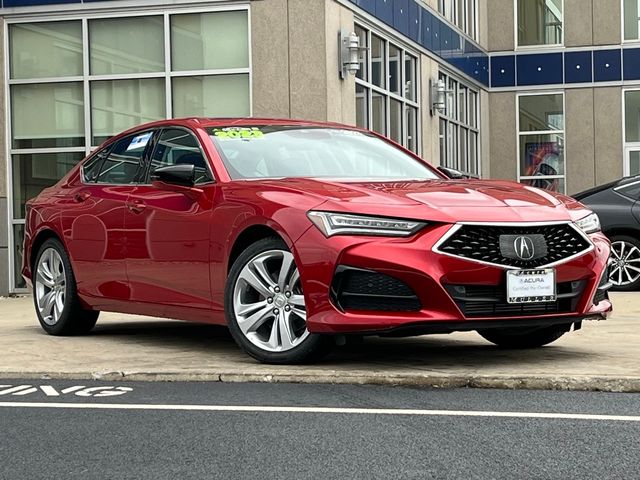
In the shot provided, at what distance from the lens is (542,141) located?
26375 mm

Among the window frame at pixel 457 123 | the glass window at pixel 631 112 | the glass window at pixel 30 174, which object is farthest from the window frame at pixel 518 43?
the glass window at pixel 30 174

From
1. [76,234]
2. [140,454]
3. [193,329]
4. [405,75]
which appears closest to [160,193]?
[76,234]

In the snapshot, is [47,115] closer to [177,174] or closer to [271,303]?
[177,174]

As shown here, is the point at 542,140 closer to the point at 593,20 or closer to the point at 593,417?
the point at 593,20

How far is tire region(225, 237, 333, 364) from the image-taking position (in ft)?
21.3

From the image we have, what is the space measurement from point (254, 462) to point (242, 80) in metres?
10.8

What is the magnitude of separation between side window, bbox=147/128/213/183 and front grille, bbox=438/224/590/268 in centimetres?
187

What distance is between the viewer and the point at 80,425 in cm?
519

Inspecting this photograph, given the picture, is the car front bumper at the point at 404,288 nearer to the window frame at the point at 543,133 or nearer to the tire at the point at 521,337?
the tire at the point at 521,337

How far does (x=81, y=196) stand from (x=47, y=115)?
7212mm

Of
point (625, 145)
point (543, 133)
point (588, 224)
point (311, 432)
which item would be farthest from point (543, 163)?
point (311, 432)

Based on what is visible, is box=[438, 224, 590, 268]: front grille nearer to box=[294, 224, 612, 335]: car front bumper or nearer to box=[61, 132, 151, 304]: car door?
box=[294, 224, 612, 335]: car front bumper

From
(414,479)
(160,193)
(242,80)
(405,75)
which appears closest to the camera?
(414,479)

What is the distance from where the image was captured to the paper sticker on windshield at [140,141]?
27.2ft
